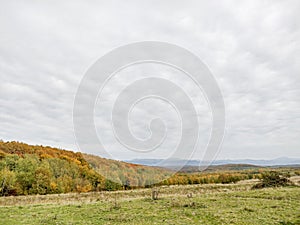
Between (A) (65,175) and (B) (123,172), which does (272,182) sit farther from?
(A) (65,175)

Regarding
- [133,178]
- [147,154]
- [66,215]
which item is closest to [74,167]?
[133,178]

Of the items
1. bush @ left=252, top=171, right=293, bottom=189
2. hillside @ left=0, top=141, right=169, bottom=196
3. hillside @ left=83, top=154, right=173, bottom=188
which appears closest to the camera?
bush @ left=252, top=171, right=293, bottom=189

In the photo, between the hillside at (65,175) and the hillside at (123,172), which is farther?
the hillside at (65,175)

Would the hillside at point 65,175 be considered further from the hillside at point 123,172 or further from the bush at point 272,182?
the bush at point 272,182

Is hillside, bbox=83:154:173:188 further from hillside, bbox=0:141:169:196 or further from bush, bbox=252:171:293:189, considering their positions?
bush, bbox=252:171:293:189

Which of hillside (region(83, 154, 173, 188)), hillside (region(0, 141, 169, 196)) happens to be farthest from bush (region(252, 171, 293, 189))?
hillside (region(83, 154, 173, 188))

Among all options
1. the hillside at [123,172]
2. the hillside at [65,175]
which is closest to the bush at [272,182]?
the hillside at [65,175]

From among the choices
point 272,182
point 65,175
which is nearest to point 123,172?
point 272,182

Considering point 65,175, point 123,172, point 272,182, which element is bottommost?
point 65,175

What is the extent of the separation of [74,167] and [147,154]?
61.0m

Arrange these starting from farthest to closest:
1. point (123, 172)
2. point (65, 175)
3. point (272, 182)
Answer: point (65, 175), point (123, 172), point (272, 182)

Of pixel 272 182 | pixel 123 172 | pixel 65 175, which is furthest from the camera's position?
pixel 65 175

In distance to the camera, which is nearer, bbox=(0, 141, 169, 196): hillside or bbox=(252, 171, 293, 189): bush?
bbox=(252, 171, 293, 189): bush

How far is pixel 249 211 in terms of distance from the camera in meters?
15.8
